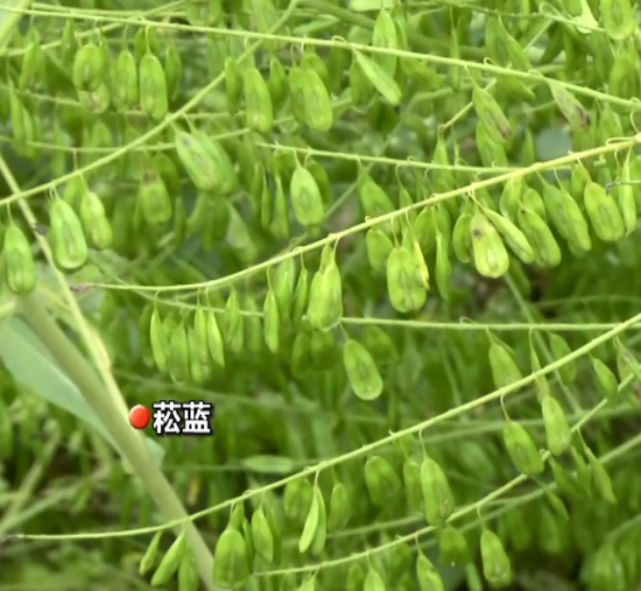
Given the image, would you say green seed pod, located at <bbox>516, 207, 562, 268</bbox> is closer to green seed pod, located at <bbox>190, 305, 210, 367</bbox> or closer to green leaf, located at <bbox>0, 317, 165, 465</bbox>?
green seed pod, located at <bbox>190, 305, 210, 367</bbox>

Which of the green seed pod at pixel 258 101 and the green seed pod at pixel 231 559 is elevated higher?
the green seed pod at pixel 258 101

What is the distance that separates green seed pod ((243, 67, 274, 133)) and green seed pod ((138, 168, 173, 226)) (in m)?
0.07

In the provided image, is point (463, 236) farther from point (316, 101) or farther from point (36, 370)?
point (36, 370)

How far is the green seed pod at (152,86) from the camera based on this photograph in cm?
45

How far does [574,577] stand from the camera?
1.00 meters

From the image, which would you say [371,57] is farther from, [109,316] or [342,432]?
[342,432]

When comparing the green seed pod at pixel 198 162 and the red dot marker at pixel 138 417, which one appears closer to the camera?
the green seed pod at pixel 198 162

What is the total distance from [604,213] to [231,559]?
0.22 m

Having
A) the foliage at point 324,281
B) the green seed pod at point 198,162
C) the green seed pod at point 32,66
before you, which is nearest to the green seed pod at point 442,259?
the foliage at point 324,281

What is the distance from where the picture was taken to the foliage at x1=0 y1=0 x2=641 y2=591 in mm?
439

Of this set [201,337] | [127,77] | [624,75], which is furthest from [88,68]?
[624,75]

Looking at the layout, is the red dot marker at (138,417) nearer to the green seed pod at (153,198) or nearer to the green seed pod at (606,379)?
the green seed pod at (153,198)

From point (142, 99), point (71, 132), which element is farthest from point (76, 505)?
point (142, 99)

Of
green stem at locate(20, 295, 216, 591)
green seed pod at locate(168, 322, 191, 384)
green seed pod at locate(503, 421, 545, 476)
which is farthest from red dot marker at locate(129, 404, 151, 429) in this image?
green seed pod at locate(503, 421, 545, 476)
